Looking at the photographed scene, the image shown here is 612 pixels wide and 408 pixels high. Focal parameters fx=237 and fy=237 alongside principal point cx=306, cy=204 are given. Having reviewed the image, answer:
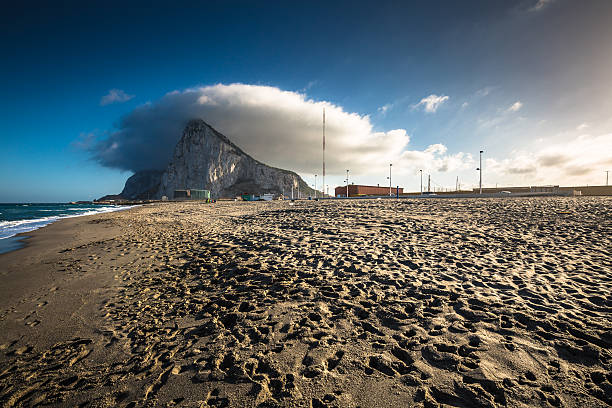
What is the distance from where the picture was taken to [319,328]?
12.9 feet

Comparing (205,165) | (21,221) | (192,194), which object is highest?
(205,165)

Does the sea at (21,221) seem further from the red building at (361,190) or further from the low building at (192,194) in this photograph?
the red building at (361,190)

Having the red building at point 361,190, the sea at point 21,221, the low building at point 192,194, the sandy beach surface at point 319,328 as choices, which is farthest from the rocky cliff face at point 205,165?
the sandy beach surface at point 319,328

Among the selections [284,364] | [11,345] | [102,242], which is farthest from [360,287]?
[102,242]

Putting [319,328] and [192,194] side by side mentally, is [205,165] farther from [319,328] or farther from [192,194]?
[319,328]

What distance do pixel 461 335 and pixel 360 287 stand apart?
6.69ft

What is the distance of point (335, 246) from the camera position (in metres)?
8.40

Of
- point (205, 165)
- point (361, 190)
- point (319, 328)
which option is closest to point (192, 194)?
point (205, 165)

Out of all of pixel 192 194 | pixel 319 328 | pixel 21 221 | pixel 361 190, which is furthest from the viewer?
pixel 192 194

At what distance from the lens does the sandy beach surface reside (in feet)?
9.01

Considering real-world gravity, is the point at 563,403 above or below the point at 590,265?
below

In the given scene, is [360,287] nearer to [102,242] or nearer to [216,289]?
[216,289]

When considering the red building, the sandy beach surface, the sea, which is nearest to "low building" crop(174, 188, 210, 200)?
the sea

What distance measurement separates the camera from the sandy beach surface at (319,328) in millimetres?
2746
